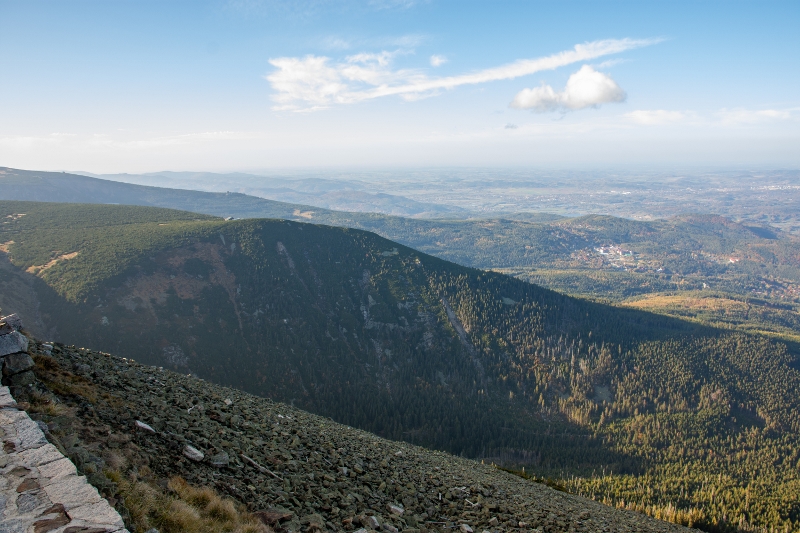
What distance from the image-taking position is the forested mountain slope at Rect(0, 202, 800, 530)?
4151 inches

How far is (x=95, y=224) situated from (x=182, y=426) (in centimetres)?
18683

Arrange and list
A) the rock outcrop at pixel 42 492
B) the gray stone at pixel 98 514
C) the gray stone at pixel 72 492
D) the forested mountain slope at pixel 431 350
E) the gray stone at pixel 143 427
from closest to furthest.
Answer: the rock outcrop at pixel 42 492 → the gray stone at pixel 98 514 → the gray stone at pixel 72 492 → the gray stone at pixel 143 427 → the forested mountain slope at pixel 431 350

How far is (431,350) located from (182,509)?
14171 cm

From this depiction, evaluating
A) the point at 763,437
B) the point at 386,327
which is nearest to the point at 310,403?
the point at 386,327

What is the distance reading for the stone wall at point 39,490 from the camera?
10938 mm

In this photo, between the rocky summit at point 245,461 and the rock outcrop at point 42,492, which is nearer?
the rock outcrop at point 42,492

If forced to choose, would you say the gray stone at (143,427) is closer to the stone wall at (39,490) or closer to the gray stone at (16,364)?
the stone wall at (39,490)

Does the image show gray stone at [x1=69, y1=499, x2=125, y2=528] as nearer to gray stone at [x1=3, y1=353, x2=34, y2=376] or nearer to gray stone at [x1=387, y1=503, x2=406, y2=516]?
gray stone at [x1=3, y1=353, x2=34, y2=376]

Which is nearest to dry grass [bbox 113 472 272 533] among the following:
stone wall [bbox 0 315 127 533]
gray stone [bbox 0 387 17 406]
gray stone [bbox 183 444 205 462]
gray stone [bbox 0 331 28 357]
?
stone wall [bbox 0 315 127 533]

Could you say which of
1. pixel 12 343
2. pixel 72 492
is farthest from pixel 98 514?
pixel 12 343

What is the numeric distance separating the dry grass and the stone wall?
114 cm

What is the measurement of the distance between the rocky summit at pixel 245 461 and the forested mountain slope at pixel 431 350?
68098 millimetres

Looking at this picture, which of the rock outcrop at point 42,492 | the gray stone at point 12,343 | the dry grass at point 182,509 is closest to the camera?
the rock outcrop at point 42,492

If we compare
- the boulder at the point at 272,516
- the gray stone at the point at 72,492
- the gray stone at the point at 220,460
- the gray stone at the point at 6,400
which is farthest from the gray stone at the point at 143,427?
the boulder at the point at 272,516
